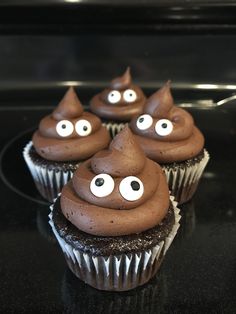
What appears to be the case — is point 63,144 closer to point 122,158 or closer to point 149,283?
point 122,158

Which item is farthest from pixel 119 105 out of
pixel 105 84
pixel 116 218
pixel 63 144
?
pixel 116 218

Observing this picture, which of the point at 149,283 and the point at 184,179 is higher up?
the point at 184,179

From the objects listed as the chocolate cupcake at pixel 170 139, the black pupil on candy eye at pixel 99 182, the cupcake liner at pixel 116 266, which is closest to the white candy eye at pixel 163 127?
the chocolate cupcake at pixel 170 139

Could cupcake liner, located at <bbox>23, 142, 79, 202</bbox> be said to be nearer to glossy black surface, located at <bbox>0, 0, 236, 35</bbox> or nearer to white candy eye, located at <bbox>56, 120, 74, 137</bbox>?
white candy eye, located at <bbox>56, 120, 74, 137</bbox>

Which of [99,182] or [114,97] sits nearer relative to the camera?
[99,182]

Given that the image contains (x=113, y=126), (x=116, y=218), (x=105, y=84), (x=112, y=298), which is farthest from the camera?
(x=105, y=84)

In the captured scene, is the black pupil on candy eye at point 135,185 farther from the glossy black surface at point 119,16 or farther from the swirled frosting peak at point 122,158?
the glossy black surface at point 119,16
